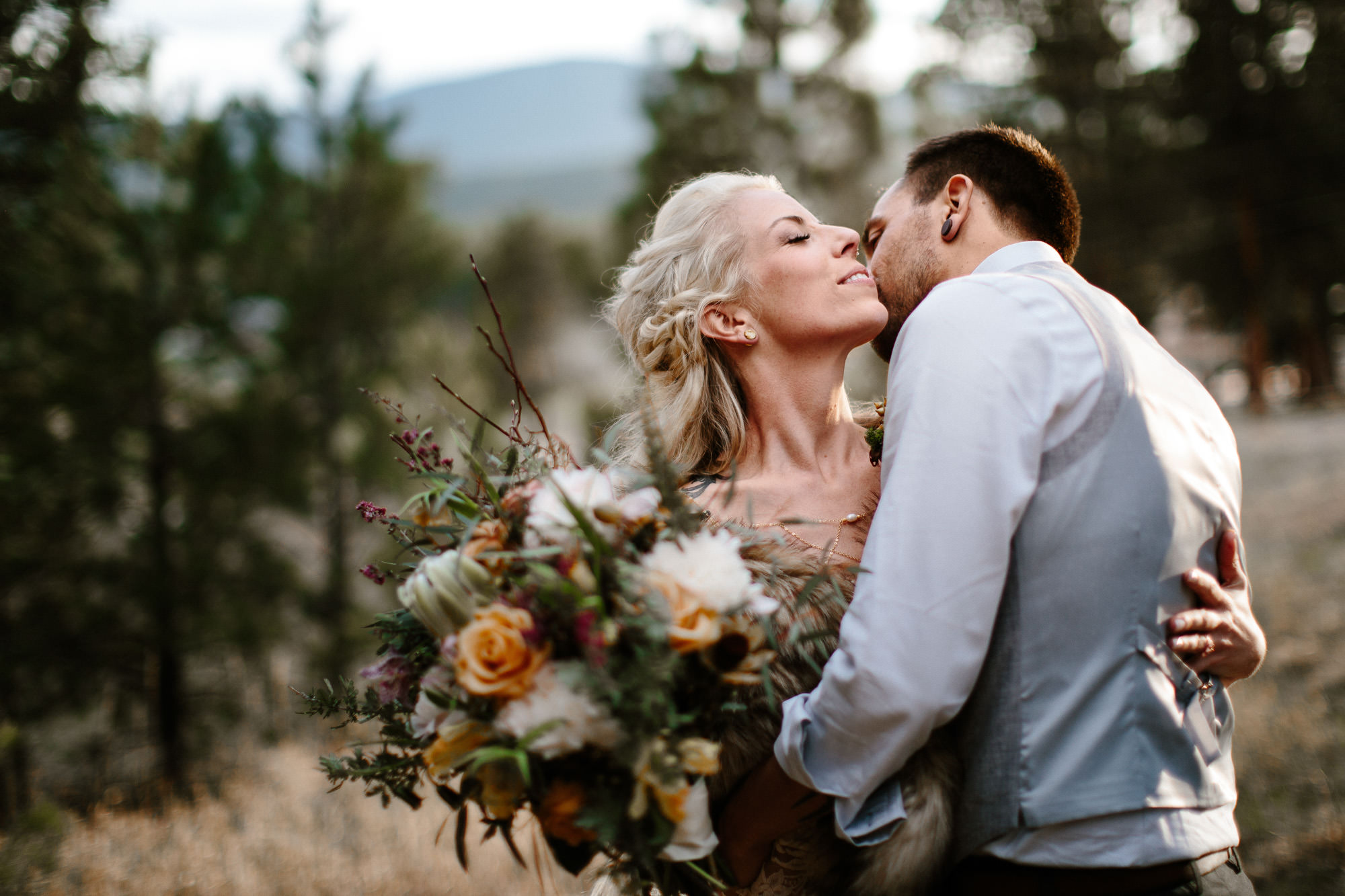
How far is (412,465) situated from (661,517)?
27.2 inches

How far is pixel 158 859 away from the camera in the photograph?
4711mm

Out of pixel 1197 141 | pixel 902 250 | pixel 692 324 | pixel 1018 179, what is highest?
pixel 1197 141

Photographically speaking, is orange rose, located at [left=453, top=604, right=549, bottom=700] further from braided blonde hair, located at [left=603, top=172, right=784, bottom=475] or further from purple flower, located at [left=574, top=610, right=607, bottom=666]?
braided blonde hair, located at [left=603, top=172, right=784, bottom=475]

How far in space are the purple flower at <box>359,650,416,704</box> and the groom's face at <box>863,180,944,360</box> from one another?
1.76 meters

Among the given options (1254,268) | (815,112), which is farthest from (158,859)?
(1254,268)

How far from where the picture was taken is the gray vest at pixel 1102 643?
1554 millimetres

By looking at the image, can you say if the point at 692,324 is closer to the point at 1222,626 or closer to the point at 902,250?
the point at 902,250

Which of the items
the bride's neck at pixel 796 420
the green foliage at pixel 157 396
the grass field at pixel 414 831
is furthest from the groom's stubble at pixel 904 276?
the green foliage at pixel 157 396

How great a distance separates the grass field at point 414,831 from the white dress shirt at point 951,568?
1.98 meters

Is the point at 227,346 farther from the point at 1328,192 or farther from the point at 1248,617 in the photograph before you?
the point at 1328,192

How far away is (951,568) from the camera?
1.54 meters

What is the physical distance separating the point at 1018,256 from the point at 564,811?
168 centimetres

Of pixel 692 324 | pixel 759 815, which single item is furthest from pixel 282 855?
pixel 759 815

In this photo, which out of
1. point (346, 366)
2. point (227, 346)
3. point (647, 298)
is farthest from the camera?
point (346, 366)
